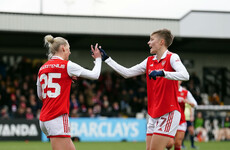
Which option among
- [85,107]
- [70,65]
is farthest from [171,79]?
[85,107]

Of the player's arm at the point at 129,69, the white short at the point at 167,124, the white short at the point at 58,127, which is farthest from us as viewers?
the player's arm at the point at 129,69

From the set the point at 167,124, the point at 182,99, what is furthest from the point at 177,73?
the point at 182,99

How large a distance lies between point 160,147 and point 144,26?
54.8 feet

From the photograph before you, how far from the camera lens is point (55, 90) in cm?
605

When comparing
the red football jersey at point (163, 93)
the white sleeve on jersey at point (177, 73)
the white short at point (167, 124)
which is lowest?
the white short at point (167, 124)

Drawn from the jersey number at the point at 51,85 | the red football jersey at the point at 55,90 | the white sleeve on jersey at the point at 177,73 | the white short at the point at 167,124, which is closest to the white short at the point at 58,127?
the red football jersey at the point at 55,90

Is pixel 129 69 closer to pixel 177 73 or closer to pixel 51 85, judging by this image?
pixel 177 73

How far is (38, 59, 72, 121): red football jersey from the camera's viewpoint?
19.8 ft

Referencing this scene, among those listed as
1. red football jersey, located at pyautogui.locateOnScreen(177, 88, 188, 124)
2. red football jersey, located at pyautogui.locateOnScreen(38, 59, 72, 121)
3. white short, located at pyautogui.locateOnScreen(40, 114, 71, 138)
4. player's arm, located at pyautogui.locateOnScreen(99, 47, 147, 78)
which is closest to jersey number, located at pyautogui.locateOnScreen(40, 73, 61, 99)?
red football jersey, located at pyautogui.locateOnScreen(38, 59, 72, 121)

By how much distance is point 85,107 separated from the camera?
21859 mm

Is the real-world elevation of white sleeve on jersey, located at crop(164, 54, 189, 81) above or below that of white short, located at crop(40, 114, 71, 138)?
above

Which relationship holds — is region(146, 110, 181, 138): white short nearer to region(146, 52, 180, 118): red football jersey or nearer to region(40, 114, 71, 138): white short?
region(146, 52, 180, 118): red football jersey

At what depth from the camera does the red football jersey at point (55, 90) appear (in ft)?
19.8

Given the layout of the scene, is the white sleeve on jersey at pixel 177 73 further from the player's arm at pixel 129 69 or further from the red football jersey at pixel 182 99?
the red football jersey at pixel 182 99
